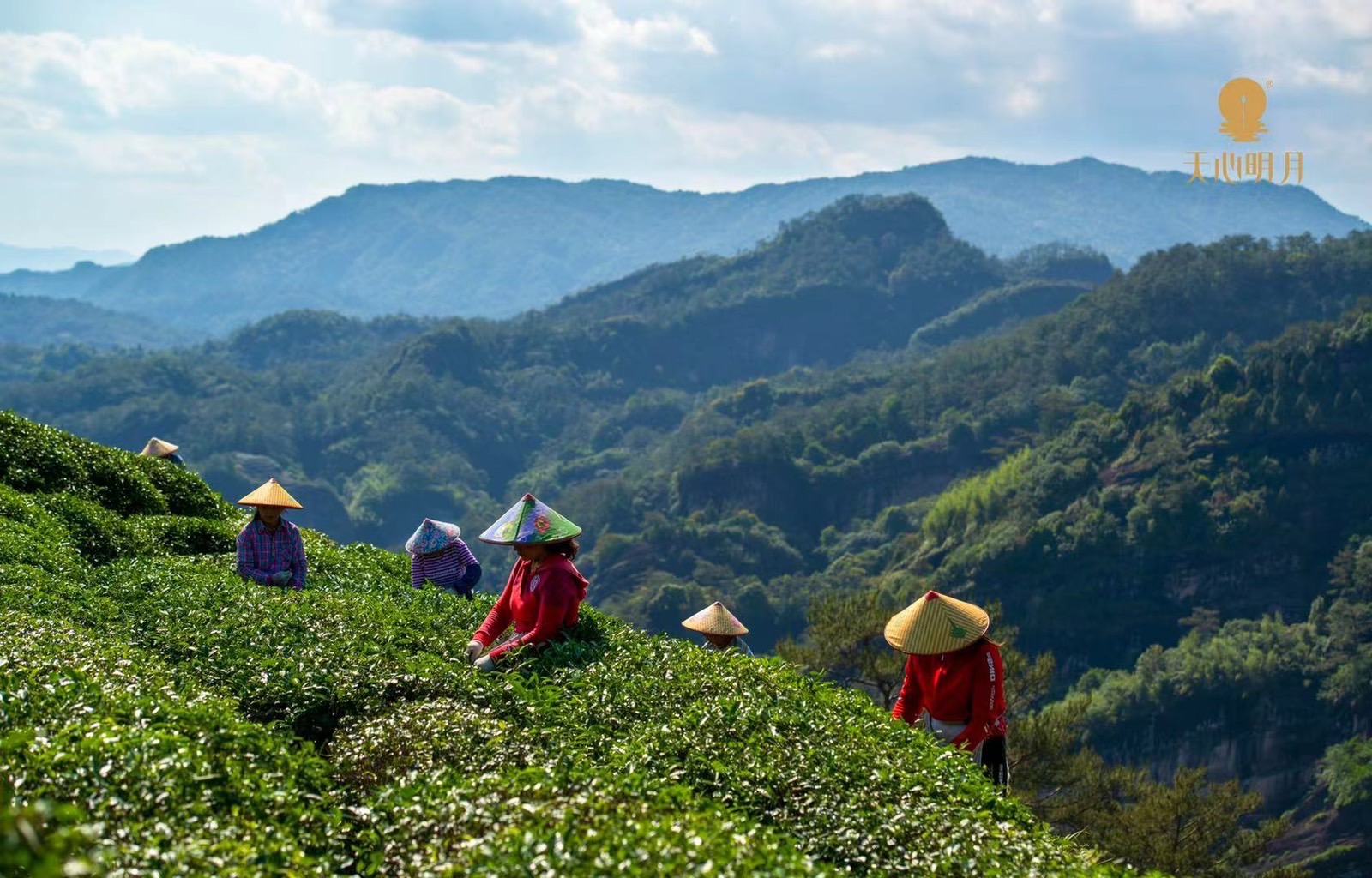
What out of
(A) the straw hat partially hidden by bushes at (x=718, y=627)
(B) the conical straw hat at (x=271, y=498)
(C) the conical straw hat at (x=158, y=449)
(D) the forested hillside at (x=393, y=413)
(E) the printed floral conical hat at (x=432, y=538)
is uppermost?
(B) the conical straw hat at (x=271, y=498)

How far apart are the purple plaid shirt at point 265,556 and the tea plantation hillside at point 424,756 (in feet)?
2.22

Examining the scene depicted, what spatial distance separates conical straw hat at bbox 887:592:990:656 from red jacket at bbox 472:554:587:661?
6.60ft

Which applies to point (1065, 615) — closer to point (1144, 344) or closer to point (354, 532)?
point (1144, 344)

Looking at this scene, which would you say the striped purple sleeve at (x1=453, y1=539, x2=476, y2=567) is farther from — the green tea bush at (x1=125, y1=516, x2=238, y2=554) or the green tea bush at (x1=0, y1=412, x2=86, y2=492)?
the green tea bush at (x1=0, y1=412, x2=86, y2=492)

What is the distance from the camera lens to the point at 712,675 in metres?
8.19

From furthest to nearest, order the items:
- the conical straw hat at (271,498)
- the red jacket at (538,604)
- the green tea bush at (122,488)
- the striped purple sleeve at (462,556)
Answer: the green tea bush at (122,488), the striped purple sleeve at (462,556), the conical straw hat at (271,498), the red jacket at (538,604)

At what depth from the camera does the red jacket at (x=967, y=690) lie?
8.44 metres

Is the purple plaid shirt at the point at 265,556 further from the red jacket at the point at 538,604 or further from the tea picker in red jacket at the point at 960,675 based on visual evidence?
the tea picker in red jacket at the point at 960,675

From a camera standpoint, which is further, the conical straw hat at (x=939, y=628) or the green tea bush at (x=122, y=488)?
the green tea bush at (x=122, y=488)

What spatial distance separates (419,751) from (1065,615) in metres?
73.7

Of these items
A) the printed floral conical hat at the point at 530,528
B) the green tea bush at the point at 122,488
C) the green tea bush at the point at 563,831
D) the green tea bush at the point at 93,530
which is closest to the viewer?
the green tea bush at the point at 563,831

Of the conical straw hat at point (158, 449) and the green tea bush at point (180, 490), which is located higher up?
the conical straw hat at point (158, 449)

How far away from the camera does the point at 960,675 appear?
863 centimetres

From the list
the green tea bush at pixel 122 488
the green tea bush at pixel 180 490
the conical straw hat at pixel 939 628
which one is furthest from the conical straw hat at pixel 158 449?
the conical straw hat at pixel 939 628
